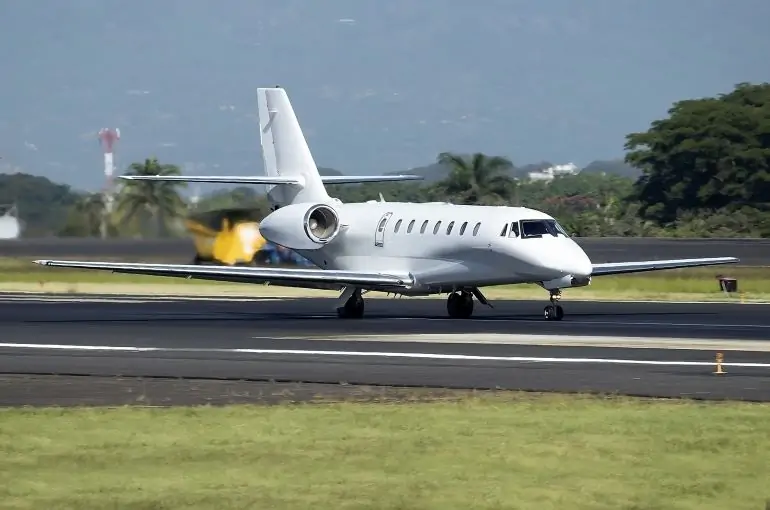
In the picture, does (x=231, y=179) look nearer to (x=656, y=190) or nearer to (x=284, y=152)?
(x=284, y=152)

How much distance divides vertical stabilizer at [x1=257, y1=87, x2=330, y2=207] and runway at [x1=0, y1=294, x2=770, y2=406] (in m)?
3.19

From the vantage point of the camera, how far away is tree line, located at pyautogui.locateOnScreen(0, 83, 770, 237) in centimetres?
6850

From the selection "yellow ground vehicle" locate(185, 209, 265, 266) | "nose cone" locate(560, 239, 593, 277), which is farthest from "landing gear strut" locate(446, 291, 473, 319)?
"yellow ground vehicle" locate(185, 209, 265, 266)

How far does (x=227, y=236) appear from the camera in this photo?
53.8m

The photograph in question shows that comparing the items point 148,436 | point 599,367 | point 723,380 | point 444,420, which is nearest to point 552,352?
point 599,367

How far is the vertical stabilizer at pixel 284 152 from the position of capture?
39500 millimetres

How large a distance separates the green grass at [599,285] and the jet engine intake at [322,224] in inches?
415

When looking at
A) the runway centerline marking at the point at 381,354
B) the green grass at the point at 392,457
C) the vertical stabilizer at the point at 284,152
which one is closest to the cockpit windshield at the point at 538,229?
the vertical stabilizer at the point at 284,152

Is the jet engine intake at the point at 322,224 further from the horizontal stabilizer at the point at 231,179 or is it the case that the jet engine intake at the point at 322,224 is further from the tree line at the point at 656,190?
the tree line at the point at 656,190

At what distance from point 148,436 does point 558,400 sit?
17.6ft

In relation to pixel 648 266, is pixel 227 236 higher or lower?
higher

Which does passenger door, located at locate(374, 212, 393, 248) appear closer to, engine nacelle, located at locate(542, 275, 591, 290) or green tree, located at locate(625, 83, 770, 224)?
engine nacelle, located at locate(542, 275, 591, 290)

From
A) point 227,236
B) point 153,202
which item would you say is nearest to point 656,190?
point 153,202

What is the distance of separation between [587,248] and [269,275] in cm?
2441
